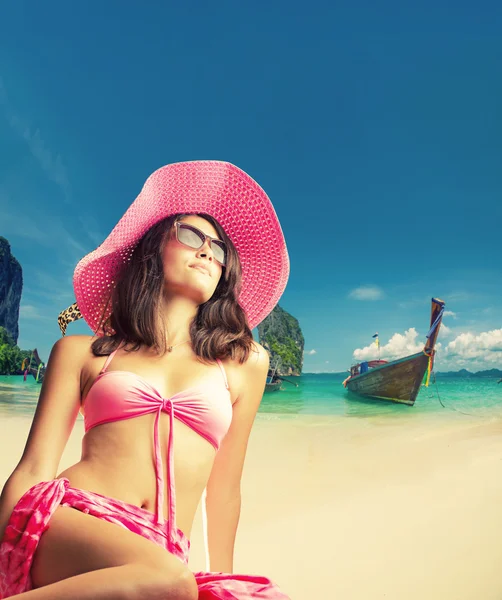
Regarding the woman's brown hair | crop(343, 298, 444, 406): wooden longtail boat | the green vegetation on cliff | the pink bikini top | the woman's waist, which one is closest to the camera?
the woman's waist

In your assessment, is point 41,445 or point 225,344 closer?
point 41,445

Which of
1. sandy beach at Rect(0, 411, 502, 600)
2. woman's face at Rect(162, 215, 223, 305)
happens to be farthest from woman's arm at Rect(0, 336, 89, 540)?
sandy beach at Rect(0, 411, 502, 600)

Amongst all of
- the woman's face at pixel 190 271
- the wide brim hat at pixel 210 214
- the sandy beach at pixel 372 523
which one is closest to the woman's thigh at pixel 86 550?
the woman's face at pixel 190 271

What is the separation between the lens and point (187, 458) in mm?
1556

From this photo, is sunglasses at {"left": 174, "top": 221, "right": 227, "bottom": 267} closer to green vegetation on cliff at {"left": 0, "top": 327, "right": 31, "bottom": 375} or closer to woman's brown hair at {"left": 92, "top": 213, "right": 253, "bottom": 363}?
woman's brown hair at {"left": 92, "top": 213, "right": 253, "bottom": 363}

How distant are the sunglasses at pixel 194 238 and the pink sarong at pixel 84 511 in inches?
39.7

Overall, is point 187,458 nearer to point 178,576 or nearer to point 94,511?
point 94,511

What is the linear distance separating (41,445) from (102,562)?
0.55 m

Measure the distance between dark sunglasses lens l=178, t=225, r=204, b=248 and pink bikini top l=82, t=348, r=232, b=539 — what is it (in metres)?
0.63

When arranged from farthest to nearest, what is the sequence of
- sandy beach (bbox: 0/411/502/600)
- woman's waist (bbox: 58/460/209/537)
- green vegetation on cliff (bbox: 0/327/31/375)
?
green vegetation on cliff (bbox: 0/327/31/375), sandy beach (bbox: 0/411/502/600), woman's waist (bbox: 58/460/209/537)

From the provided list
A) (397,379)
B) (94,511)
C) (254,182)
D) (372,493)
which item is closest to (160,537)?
(94,511)

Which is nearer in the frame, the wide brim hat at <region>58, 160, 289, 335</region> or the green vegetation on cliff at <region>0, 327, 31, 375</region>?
the wide brim hat at <region>58, 160, 289, 335</region>

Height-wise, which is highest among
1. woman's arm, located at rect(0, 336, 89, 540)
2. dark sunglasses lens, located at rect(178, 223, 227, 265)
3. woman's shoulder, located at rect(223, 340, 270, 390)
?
dark sunglasses lens, located at rect(178, 223, 227, 265)

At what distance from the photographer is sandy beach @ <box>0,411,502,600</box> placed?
3.03 meters
